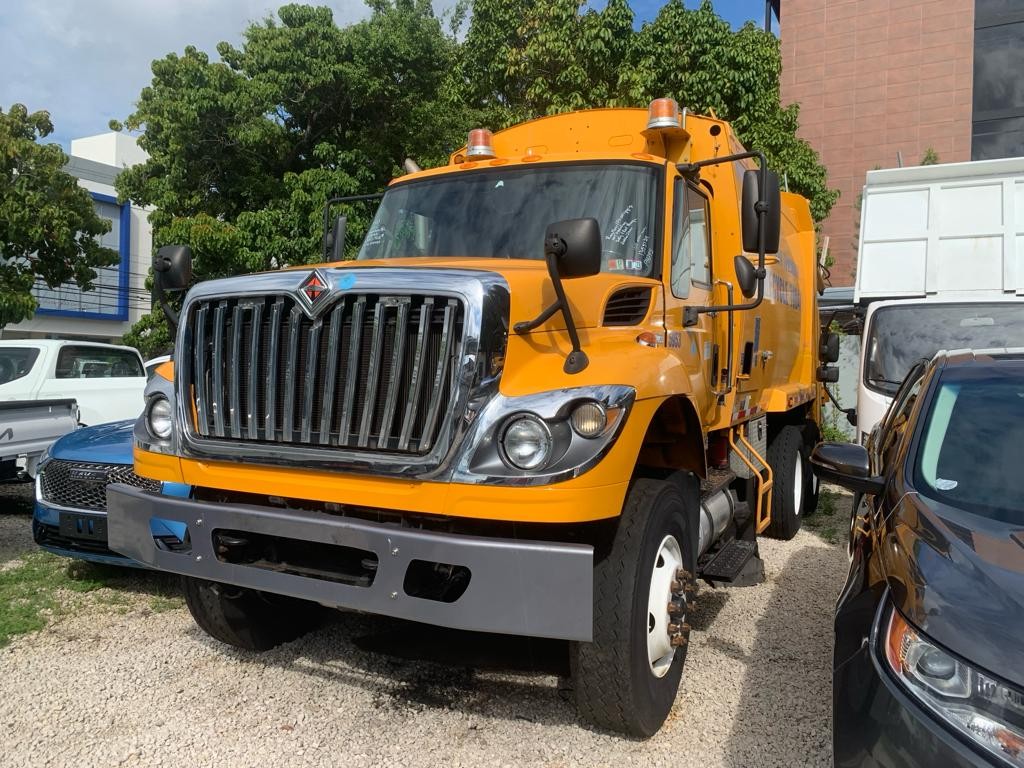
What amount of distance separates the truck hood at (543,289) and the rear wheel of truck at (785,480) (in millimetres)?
3614

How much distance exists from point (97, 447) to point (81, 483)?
28 centimetres

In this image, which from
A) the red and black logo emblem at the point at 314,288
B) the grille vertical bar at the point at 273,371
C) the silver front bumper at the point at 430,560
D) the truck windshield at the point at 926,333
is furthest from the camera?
the truck windshield at the point at 926,333

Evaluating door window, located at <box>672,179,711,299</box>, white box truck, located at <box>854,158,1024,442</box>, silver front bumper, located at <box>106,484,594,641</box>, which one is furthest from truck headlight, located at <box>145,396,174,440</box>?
white box truck, located at <box>854,158,1024,442</box>

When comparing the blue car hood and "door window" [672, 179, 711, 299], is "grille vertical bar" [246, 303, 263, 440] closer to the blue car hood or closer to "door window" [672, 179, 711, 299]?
"door window" [672, 179, 711, 299]

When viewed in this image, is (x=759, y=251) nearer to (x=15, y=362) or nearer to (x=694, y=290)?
(x=694, y=290)

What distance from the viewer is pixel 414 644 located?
151 inches

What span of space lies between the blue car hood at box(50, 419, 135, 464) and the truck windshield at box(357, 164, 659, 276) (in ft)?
6.85

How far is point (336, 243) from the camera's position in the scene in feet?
17.9

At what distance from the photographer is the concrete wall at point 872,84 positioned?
28.2 meters

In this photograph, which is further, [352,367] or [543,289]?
[543,289]

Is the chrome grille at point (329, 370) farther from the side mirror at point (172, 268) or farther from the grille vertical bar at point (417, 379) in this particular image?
the side mirror at point (172, 268)

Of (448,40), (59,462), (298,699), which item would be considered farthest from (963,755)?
(448,40)

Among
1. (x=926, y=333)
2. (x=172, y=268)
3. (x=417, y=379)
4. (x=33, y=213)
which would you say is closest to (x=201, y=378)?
(x=172, y=268)

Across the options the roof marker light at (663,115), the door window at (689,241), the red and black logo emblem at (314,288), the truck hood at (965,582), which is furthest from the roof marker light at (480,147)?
the truck hood at (965,582)
